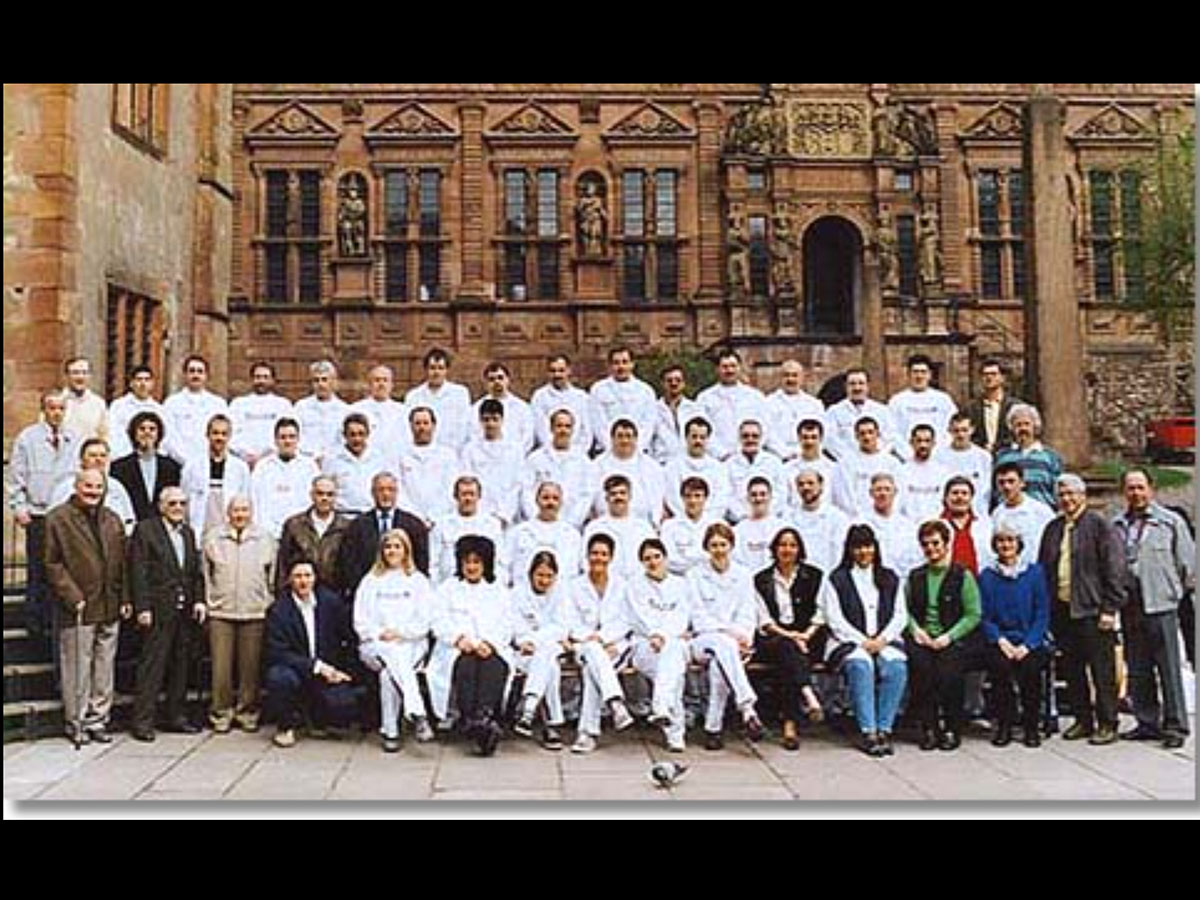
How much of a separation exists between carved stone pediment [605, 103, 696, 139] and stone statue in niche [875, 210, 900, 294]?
2.50 m

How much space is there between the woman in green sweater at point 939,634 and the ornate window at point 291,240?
638 centimetres

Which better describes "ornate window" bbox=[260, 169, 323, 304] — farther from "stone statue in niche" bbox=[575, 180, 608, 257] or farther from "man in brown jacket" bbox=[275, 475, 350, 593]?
"man in brown jacket" bbox=[275, 475, 350, 593]

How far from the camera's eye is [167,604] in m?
8.12

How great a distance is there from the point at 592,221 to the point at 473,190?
→ 1211 mm

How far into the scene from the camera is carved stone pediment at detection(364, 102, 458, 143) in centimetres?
1381

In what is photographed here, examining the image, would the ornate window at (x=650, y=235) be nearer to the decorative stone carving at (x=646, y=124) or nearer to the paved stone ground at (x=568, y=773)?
the decorative stone carving at (x=646, y=124)

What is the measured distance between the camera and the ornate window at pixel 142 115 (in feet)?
33.9

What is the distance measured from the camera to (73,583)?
25.8 feet

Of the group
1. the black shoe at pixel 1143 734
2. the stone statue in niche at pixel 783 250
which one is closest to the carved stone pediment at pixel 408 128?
the stone statue in niche at pixel 783 250

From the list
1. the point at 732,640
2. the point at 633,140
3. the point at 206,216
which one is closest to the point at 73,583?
the point at 732,640

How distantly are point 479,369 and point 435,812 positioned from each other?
679cm

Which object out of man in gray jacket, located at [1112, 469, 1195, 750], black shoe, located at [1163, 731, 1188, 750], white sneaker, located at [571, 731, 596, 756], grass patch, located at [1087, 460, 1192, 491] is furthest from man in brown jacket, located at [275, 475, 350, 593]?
grass patch, located at [1087, 460, 1192, 491]

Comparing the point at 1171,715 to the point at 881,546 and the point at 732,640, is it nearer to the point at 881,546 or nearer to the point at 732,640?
the point at 881,546

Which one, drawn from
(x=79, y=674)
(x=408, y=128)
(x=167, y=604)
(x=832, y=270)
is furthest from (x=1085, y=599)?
(x=408, y=128)
